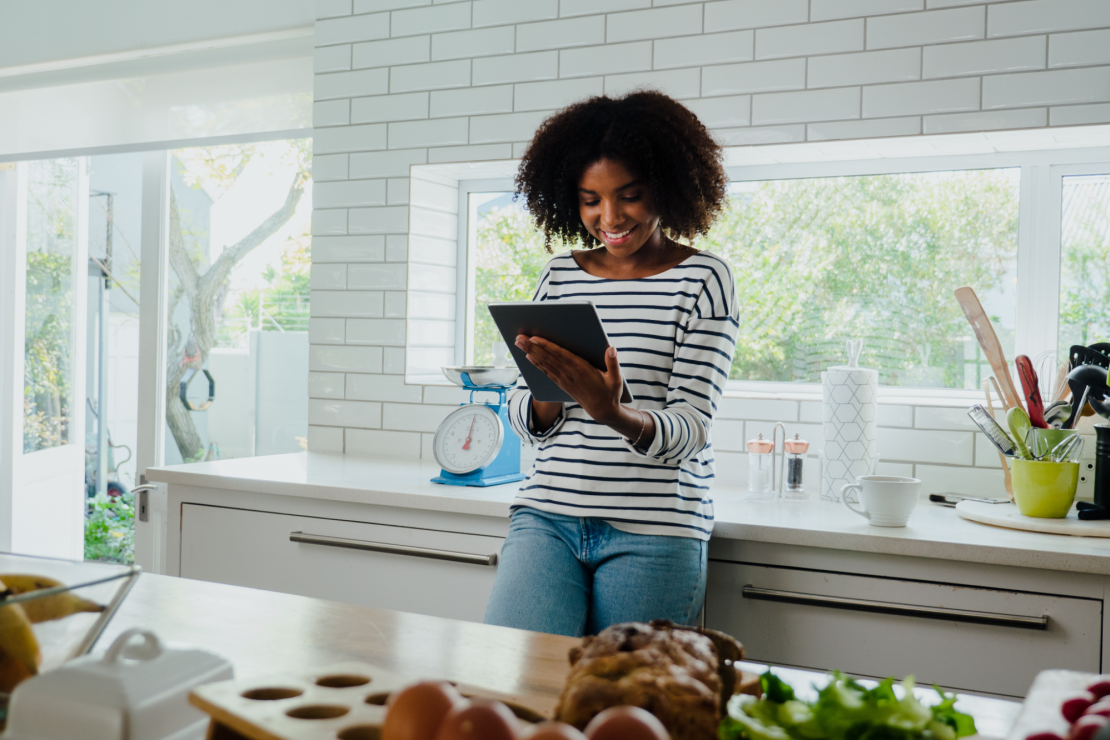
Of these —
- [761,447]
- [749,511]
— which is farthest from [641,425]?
[761,447]

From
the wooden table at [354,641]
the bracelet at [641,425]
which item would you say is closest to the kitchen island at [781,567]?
the bracelet at [641,425]


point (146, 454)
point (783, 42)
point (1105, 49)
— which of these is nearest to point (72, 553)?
point (146, 454)

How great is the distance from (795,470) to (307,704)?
5.46 ft

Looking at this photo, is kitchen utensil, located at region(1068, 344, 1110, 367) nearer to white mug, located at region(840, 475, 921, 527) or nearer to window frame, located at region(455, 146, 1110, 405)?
window frame, located at region(455, 146, 1110, 405)

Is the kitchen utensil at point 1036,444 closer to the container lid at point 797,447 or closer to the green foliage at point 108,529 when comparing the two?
the container lid at point 797,447

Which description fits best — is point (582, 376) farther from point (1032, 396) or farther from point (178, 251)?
point (178, 251)

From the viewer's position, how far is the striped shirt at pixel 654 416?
5.35 ft

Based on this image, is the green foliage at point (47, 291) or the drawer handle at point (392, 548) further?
the green foliage at point (47, 291)

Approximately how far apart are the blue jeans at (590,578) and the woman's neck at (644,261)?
0.49 meters

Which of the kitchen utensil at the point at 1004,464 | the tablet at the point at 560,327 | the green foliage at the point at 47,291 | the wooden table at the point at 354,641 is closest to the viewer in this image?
the wooden table at the point at 354,641

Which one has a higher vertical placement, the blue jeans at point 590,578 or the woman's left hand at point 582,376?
the woman's left hand at point 582,376

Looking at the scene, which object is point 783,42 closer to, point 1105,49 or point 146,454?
point 1105,49

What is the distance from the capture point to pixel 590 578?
165cm

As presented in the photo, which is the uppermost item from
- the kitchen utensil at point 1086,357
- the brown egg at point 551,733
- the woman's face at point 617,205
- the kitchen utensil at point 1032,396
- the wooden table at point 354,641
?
the woman's face at point 617,205
